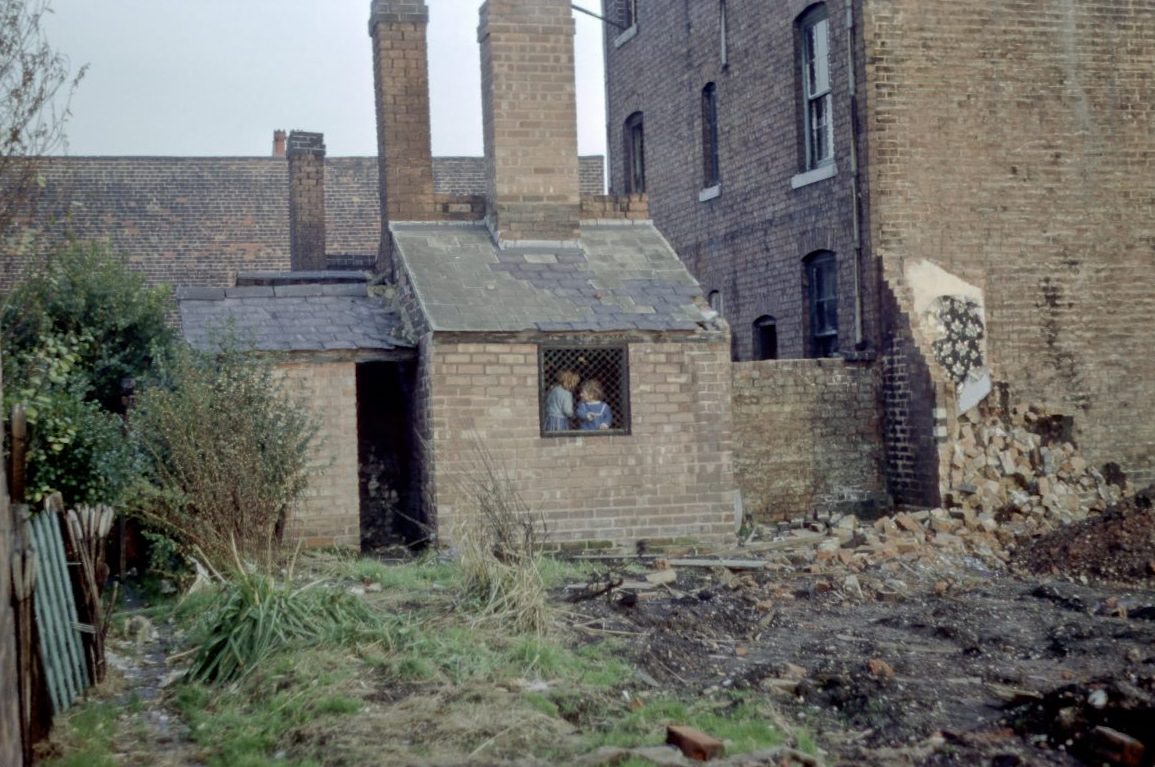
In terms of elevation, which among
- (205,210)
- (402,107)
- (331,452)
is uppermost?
(205,210)

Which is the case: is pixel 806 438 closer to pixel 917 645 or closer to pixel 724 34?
pixel 917 645

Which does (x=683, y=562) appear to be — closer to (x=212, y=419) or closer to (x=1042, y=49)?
(x=212, y=419)

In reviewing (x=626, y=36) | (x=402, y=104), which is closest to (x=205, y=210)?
(x=626, y=36)

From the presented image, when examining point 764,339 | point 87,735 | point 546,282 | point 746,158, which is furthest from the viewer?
point 764,339

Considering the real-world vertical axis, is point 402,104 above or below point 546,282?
above

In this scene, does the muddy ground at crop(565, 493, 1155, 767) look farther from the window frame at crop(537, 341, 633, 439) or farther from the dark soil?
the window frame at crop(537, 341, 633, 439)

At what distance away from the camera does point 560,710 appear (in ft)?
23.8

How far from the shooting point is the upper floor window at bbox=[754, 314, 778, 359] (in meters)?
19.3

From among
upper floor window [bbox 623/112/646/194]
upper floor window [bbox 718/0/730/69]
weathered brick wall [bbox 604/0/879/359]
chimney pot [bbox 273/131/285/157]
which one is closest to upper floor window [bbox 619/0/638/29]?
weathered brick wall [bbox 604/0/879/359]

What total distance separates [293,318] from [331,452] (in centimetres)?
172

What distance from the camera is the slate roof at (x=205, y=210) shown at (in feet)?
109

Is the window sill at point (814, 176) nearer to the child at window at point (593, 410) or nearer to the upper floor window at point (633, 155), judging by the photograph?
the child at window at point (593, 410)

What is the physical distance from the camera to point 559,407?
13.9 m

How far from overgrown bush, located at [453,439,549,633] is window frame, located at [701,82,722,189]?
10.8 m
